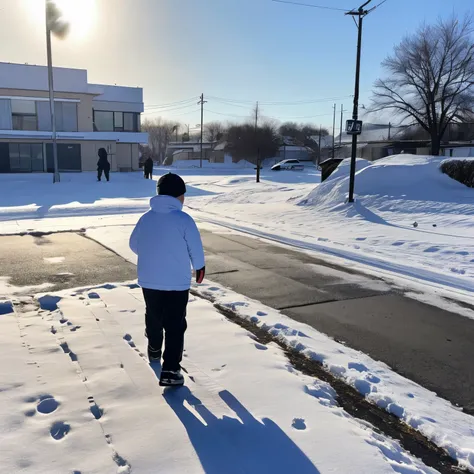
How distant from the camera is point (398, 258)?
364 inches

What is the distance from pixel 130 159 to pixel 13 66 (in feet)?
40.6

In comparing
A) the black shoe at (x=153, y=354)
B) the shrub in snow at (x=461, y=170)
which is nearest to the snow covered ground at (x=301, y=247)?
the black shoe at (x=153, y=354)

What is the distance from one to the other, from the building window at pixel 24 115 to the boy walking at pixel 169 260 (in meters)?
33.2

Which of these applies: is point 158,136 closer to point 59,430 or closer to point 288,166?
point 288,166

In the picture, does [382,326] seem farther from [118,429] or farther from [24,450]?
[24,450]

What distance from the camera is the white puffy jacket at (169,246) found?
3.67 metres

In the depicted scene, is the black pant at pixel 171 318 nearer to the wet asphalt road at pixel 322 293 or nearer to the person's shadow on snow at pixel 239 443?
the person's shadow on snow at pixel 239 443

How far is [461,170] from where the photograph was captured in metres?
15.3

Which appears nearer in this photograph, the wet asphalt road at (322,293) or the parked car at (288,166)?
the wet asphalt road at (322,293)

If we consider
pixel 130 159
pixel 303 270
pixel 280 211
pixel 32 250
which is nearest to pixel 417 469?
pixel 303 270

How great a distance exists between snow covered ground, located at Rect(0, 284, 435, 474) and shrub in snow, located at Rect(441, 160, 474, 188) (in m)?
12.8

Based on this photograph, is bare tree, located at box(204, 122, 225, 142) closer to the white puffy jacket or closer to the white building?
the white building

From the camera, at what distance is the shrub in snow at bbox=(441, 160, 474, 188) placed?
15.0m

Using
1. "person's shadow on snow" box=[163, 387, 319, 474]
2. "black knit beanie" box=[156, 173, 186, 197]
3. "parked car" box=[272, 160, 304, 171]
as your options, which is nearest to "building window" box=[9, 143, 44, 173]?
"parked car" box=[272, 160, 304, 171]
